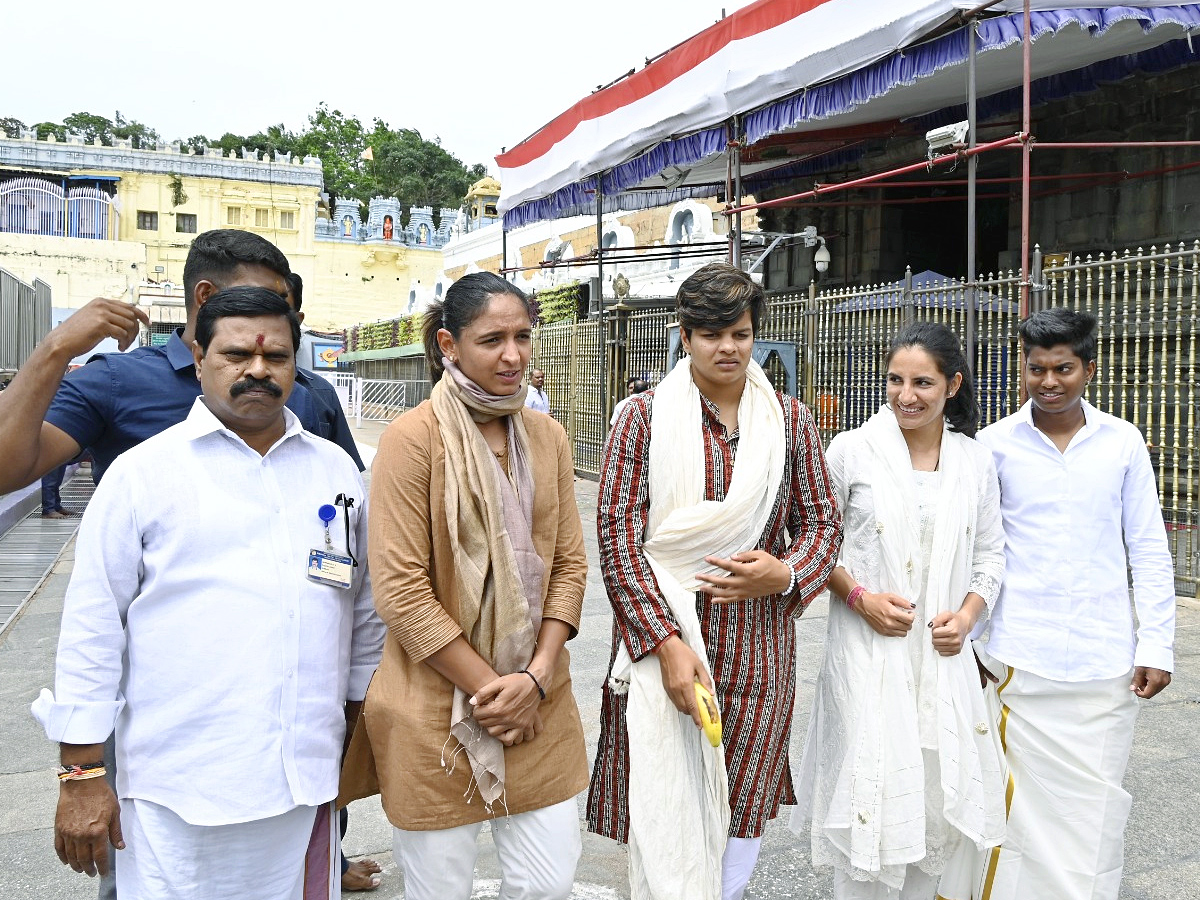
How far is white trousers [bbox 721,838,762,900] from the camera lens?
255cm

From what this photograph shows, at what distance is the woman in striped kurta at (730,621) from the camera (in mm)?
2521

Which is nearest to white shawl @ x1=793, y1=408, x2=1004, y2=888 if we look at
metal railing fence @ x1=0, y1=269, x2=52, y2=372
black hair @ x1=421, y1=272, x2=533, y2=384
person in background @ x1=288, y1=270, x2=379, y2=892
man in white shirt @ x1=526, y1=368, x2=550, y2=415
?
black hair @ x1=421, y1=272, x2=533, y2=384

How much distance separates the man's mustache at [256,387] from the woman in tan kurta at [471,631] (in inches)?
10.2

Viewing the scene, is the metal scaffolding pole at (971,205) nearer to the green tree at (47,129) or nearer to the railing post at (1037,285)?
the railing post at (1037,285)

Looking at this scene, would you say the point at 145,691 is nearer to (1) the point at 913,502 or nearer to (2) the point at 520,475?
(2) the point at 520,475

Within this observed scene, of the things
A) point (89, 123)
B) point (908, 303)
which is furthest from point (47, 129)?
point (908, 303)

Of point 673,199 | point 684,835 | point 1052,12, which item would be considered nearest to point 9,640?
point 684,835

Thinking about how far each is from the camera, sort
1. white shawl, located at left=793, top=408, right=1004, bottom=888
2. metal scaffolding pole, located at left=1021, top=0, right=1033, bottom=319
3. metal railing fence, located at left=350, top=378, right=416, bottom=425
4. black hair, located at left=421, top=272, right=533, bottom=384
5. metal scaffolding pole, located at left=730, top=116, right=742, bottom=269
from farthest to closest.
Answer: metal railing fence, located at left=350, top=378, right=416, bottom=425 < metal scaffolding pole, located at left=730, top=116, right=742, bottom=269 < metal scaffolding pole, located at left=1021, top=0, right=1033, bottom=319 < white shawl, located at left=793, top=408, right=1004, bottom=888 < black hair, located at left=421, top=272, right=533, bottom=384

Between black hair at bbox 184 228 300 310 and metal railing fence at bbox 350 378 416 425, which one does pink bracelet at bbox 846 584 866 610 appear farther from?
metal railing fence at bbox 350 378 416 425

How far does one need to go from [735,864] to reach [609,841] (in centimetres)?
94

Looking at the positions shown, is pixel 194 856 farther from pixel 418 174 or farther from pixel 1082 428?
pixel 418 174

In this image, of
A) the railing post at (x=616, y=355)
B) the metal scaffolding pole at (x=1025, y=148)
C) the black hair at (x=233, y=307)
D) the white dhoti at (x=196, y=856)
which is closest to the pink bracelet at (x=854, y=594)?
the white dhoti at (x=196, y=856)

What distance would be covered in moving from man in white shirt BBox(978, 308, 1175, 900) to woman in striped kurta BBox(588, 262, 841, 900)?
0.65 metres

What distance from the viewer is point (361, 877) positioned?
9.86ft
